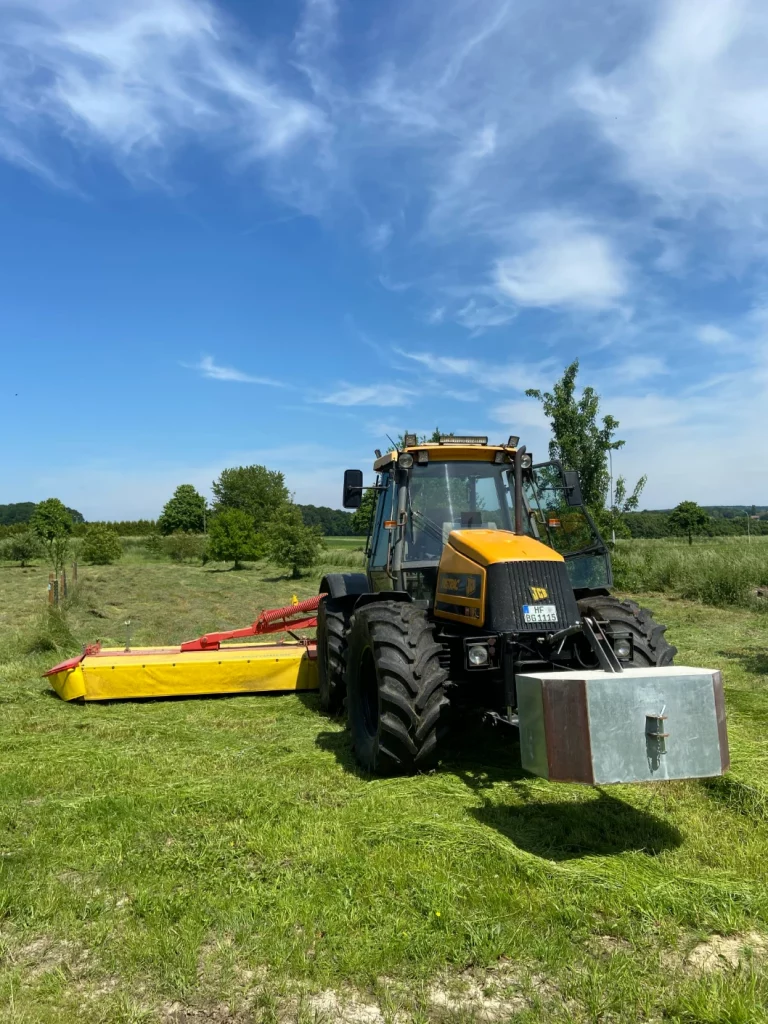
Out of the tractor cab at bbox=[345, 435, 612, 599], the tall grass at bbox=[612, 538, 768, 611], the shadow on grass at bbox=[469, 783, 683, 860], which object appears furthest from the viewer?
the tall grass at bbox=[612, 538, 768, 611]

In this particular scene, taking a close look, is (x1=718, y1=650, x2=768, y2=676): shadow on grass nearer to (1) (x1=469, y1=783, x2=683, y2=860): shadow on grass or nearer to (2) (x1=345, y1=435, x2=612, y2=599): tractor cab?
(2) (x1=345, y1=435, x2=612, y2=599): tractor cab

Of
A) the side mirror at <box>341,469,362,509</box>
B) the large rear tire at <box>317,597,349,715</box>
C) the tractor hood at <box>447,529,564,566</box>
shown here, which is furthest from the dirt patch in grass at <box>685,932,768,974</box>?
the side mirror at <box>341,469,362,509</box>

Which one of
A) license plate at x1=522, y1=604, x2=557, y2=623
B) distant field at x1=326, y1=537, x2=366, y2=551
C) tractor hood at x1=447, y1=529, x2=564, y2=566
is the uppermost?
distant field at x1=326, y1=537, x2=366, y2=551

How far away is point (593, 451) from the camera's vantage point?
14.8m

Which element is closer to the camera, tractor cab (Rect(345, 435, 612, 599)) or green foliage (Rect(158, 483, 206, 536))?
tractor cab (Rect(345, 435, 612, 599))

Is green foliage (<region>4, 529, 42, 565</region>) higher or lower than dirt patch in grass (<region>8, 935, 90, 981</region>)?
higher

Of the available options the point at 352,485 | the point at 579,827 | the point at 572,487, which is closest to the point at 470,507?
the point at 572,487

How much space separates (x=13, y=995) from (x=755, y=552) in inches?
778

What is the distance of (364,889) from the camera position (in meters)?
3.46

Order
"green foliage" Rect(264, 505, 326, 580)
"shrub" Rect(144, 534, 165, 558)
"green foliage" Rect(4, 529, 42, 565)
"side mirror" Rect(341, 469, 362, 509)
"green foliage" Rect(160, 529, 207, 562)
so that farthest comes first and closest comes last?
1. "shrub" Rect(144, 534, 165, 558)
2. "green foliage" Rect(160, 529, 207, 562)
3. "green foliage" Rect(4, 529, 42, 565)
4. "green foliage" Rect(264, 505, 326, 580)
5. "side mirror" Rect(341, 469, 362, 509)

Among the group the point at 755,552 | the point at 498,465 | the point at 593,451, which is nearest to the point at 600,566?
the point at 498,465

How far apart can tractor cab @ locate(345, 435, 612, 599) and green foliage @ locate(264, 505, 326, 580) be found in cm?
2194

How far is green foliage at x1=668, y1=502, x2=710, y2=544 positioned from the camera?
152ft

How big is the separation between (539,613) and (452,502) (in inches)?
63.9
